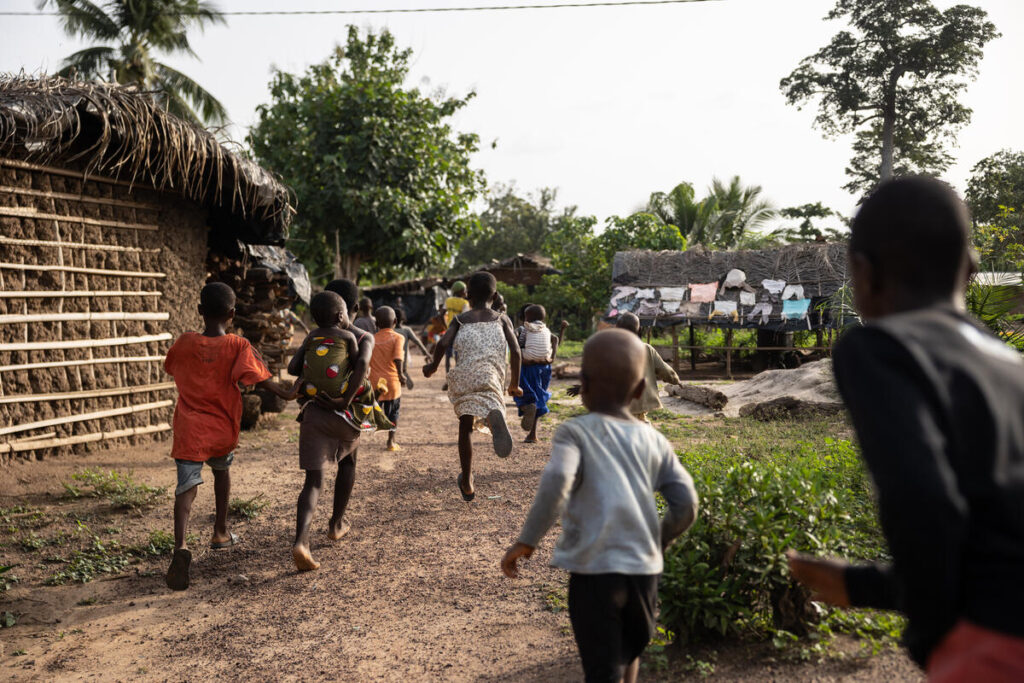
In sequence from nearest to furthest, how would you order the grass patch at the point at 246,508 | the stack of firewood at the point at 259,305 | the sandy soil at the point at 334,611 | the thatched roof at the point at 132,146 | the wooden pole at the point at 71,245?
the sandy soil at the point at 334,611 → the grass patch at the point at 246,508 → the thatched roof at the point at 132,146 → the wooden pole at the point at 71,245 → the stack of firewood at the point at 259,305

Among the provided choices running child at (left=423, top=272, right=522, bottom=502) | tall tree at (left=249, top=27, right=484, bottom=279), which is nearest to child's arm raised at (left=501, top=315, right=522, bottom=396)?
running child at (left=423, top=272, right=522, bottom=502)

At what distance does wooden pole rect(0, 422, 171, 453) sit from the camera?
6831 millimetres

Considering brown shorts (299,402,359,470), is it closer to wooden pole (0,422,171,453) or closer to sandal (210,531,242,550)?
sandal (210,531,242,550)

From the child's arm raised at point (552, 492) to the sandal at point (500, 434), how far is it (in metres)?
2.98

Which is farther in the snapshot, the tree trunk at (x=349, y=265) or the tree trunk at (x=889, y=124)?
the tree trunk at (x=889, y=124)

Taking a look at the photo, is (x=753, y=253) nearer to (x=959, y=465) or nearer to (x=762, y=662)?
(x=762, y=662)

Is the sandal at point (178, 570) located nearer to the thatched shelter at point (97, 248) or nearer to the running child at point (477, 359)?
the running child at point (477, 359)

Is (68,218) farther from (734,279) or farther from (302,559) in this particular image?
(734,279)

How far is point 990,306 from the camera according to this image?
264 inches

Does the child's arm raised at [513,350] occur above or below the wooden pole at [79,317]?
below

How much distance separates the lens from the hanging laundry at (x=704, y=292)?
19.2 m

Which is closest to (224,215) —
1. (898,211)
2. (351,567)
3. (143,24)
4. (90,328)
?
(90,328)

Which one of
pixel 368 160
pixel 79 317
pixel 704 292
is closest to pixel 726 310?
pixel 704 292

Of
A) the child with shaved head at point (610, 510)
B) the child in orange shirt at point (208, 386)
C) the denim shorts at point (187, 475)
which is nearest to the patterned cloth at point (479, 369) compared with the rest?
the child in orange shirt at point (208, 386)
